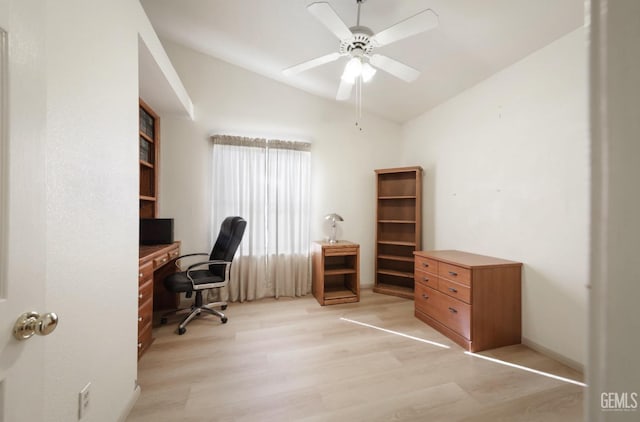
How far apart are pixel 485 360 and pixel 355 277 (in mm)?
1556

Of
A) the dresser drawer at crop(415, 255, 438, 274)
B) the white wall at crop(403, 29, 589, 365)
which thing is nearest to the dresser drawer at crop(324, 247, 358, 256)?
the dresser drawer at crop(415, 255, 438, 274)

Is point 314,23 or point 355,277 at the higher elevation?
point 314,23

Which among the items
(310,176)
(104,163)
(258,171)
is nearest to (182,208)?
(258,171)

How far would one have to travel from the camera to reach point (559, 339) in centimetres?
189

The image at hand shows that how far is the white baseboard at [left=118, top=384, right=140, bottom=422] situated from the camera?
1337 millimetres

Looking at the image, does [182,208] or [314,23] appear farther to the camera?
[182,208]

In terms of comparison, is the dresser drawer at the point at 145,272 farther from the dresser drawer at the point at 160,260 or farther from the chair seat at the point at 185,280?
the chair seat at the point at 185,280

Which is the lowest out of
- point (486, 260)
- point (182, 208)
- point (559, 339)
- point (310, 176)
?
point (559, 339)

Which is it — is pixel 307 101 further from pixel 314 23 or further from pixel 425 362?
pixel 425 362

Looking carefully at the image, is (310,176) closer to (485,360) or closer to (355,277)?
(355,277)

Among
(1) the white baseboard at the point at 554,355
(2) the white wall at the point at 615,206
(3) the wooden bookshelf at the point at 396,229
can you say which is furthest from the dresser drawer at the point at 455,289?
(2) the white wall at the point at 615,206

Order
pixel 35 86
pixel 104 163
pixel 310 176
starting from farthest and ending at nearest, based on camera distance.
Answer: pixel 310 176, pixel 104 163, pixel 35 86

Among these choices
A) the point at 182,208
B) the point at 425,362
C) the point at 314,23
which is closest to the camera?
the point at 425,362

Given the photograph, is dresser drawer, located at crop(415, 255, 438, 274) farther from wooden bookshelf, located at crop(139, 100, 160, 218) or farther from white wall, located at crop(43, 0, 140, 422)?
wooden bookshelf, located at crop(139, 100, 160, 218)
